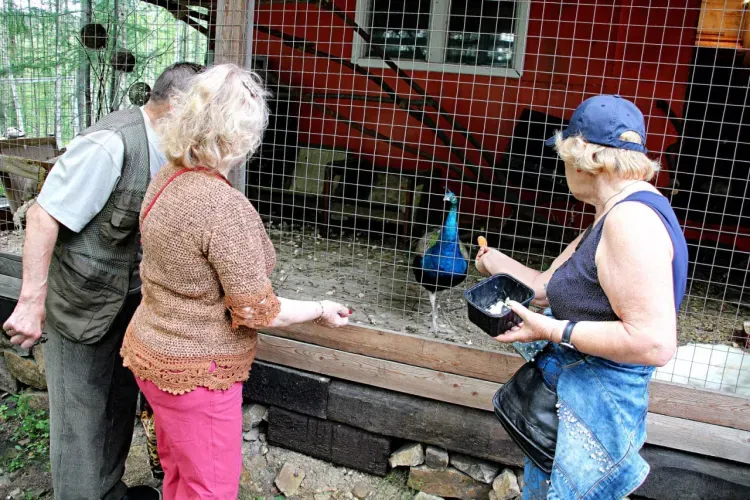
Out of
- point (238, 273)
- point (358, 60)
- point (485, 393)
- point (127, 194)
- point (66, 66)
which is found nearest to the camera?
point (238, 273)

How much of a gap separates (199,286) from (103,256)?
71cm

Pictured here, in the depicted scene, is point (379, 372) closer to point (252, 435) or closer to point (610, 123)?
point (252, 435)

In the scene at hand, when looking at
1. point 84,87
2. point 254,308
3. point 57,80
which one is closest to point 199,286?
point 254,308

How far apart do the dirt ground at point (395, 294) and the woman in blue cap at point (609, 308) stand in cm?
191

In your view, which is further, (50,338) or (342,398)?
(342,398)

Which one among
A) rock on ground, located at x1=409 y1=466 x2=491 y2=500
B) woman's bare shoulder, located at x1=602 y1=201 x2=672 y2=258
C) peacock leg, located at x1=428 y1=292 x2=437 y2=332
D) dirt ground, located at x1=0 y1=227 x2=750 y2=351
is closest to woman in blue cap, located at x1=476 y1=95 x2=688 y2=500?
woman's bare shoulder, located at x1=602 y1=201 x2=672 y2=258

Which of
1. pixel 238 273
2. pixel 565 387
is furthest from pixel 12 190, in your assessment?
pixel 565 387

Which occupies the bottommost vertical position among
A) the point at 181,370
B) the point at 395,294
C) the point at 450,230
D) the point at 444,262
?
the point at 395,294

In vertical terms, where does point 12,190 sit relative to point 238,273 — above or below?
below

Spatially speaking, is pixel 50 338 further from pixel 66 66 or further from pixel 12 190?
pixel 66 66

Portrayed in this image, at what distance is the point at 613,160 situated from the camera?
1490mm

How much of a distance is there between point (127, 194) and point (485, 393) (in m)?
1.82

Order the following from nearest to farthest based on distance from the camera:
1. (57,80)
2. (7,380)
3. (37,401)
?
(37,401), (7,380), (57,80)

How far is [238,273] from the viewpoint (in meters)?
1.58
